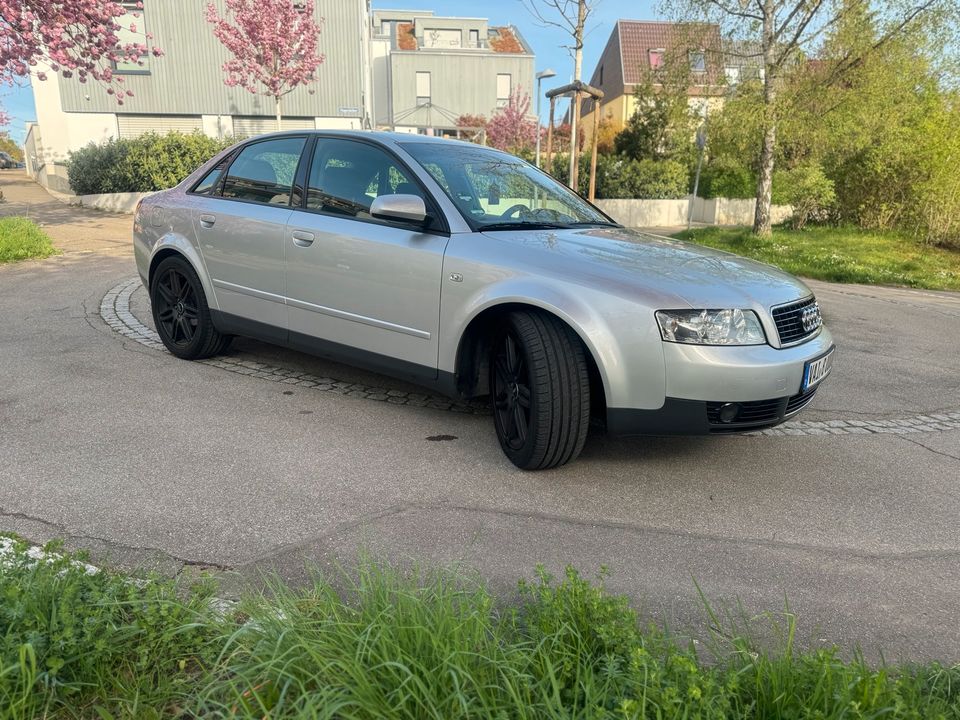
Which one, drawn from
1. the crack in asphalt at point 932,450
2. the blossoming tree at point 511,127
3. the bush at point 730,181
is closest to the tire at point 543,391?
the crack in asphalt at point 932,450

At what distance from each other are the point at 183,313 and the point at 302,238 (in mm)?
1571

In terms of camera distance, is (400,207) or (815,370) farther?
(400,207)

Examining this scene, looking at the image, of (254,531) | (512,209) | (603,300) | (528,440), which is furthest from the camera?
(512,209)

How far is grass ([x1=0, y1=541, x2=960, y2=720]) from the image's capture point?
→ 1.83 meters

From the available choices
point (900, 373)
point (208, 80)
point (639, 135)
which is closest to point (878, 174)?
point (639, 135)

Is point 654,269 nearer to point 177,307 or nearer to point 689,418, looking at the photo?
point 689,418

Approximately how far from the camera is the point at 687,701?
1.86 metres

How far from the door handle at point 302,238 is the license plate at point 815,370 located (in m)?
2.87

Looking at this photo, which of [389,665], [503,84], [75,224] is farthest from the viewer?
[503,84]

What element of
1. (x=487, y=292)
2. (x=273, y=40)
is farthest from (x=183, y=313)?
(x=273, y=40)

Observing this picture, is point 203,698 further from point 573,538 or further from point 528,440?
point 528,440

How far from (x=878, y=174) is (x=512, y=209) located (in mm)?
16608

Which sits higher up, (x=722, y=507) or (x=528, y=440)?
(x=528, y=440)

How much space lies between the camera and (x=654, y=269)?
3617mm
